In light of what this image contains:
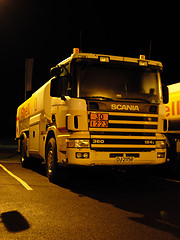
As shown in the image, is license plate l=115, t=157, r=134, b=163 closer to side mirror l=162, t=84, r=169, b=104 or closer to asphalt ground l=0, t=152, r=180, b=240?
asphalt ground l=0, t=152, r=180, b=240

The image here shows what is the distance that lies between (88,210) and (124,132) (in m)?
2.57

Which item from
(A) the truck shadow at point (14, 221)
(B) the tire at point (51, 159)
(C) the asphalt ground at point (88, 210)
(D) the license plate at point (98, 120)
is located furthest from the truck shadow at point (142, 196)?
(A) the truck shadow at point (14, 221)

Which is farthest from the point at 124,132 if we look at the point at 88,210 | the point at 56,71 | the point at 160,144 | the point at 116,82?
the point at 88,210

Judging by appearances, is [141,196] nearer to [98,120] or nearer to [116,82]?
[98,120]

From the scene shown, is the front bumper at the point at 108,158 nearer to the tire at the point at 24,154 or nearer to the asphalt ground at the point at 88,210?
the asphalt ground at the point at 88,210

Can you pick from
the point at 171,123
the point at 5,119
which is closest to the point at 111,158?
the point at 171,123

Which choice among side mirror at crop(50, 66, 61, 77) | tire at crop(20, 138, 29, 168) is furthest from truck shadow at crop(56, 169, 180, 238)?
tire at crop(20, 138, 29, 168)

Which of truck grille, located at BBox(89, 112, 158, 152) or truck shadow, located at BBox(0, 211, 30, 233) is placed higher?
truck grille, located at BBox(89, 112, 158, 152)

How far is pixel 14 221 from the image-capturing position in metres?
5.32

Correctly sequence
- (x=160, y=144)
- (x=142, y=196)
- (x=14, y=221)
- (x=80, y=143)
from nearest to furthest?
(x=14, y=221)
(x=142, y=196)
(x=80, y=143)
(x=160, y=144)

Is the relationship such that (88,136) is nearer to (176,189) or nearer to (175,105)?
(176,189)

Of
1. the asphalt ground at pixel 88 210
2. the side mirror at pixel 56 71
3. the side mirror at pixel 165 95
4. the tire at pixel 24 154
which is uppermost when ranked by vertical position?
the side mirror at pixel 56 71

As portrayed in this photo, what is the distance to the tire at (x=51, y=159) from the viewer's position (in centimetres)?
892

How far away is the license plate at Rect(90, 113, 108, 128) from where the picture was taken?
7.97m
